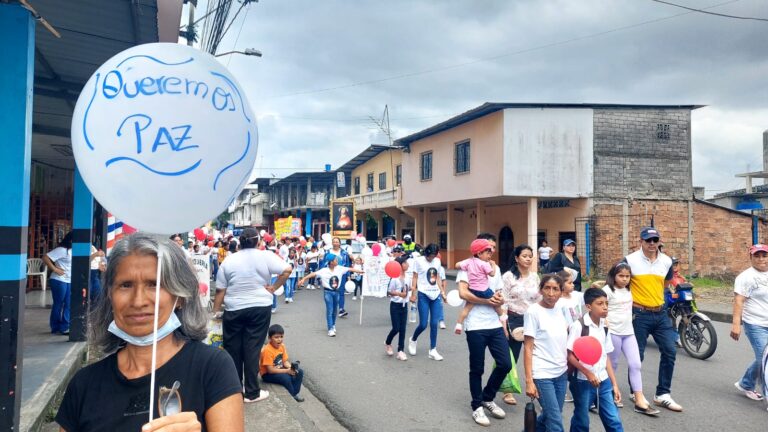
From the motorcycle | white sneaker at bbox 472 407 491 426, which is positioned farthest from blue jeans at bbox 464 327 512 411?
the motorcycle

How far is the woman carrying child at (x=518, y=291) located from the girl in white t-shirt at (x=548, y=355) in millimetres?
1150

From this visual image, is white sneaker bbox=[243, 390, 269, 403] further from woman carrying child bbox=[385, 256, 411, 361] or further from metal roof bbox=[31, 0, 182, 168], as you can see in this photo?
metal roof bbox=[31, 0, 182, 168]

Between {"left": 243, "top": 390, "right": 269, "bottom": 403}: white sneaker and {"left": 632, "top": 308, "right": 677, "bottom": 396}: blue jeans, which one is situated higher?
{"left": 632, "top": 308, "right": 677, "bottom": 396}: blue jeans

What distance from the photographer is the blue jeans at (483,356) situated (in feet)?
16.7

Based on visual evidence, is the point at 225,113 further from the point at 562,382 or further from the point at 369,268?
the point at 369,268

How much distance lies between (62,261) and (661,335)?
26.7 ft

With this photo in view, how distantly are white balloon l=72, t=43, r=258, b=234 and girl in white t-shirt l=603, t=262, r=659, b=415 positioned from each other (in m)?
4.43

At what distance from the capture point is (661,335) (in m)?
5.51

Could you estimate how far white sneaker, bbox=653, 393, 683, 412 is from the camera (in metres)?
5.41

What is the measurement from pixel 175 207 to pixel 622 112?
21172 mm

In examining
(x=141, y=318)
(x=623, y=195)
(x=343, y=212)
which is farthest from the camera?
(x=343, y=212)

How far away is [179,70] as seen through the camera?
2010 mm

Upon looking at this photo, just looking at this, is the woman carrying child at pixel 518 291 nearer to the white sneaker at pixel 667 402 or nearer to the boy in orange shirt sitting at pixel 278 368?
the white sneaker at pixel 667 402

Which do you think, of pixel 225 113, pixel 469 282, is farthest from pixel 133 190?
pixel 469 282
